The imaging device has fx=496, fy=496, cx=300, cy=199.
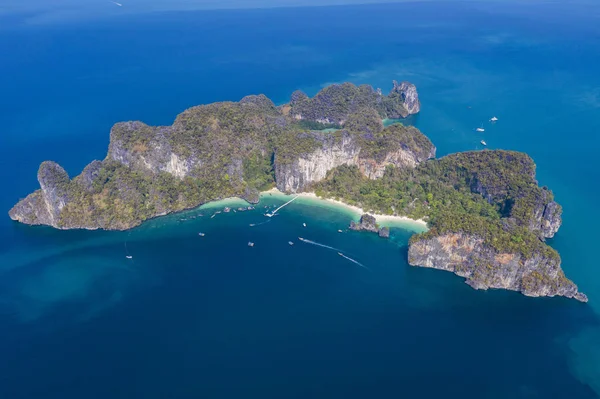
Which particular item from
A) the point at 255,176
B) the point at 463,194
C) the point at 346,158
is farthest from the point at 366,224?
the point at 255,176

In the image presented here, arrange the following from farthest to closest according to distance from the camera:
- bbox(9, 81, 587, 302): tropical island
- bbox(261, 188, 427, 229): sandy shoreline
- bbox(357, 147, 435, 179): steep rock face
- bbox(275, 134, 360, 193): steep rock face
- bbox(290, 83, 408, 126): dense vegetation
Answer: bbox(290, 83, 408, 126): dense vegetation
bbox(357, 147, 435, 179): steep rock face
bbox(275, 134, 360, 193): steep rock face
bbox(261, 188, 427, 229): sandy shoreline
bbox(9, 81, 587, 302): tropical island

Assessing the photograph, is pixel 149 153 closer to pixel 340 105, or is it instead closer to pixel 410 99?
pixel 340 105

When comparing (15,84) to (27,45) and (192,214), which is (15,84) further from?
(192,214)

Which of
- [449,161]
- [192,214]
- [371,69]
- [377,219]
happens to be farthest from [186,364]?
[371,69]

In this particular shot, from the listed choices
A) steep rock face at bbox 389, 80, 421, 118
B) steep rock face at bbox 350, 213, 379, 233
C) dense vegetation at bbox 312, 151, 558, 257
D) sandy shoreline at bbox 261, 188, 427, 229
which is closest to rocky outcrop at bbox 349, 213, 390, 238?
steep rock face at bbox 350, 213, 379, 233

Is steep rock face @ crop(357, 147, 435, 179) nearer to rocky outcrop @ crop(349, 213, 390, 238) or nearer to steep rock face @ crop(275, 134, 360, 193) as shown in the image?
steep rock face @ crop(275, 134, 360, 193)

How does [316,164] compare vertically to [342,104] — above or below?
below
